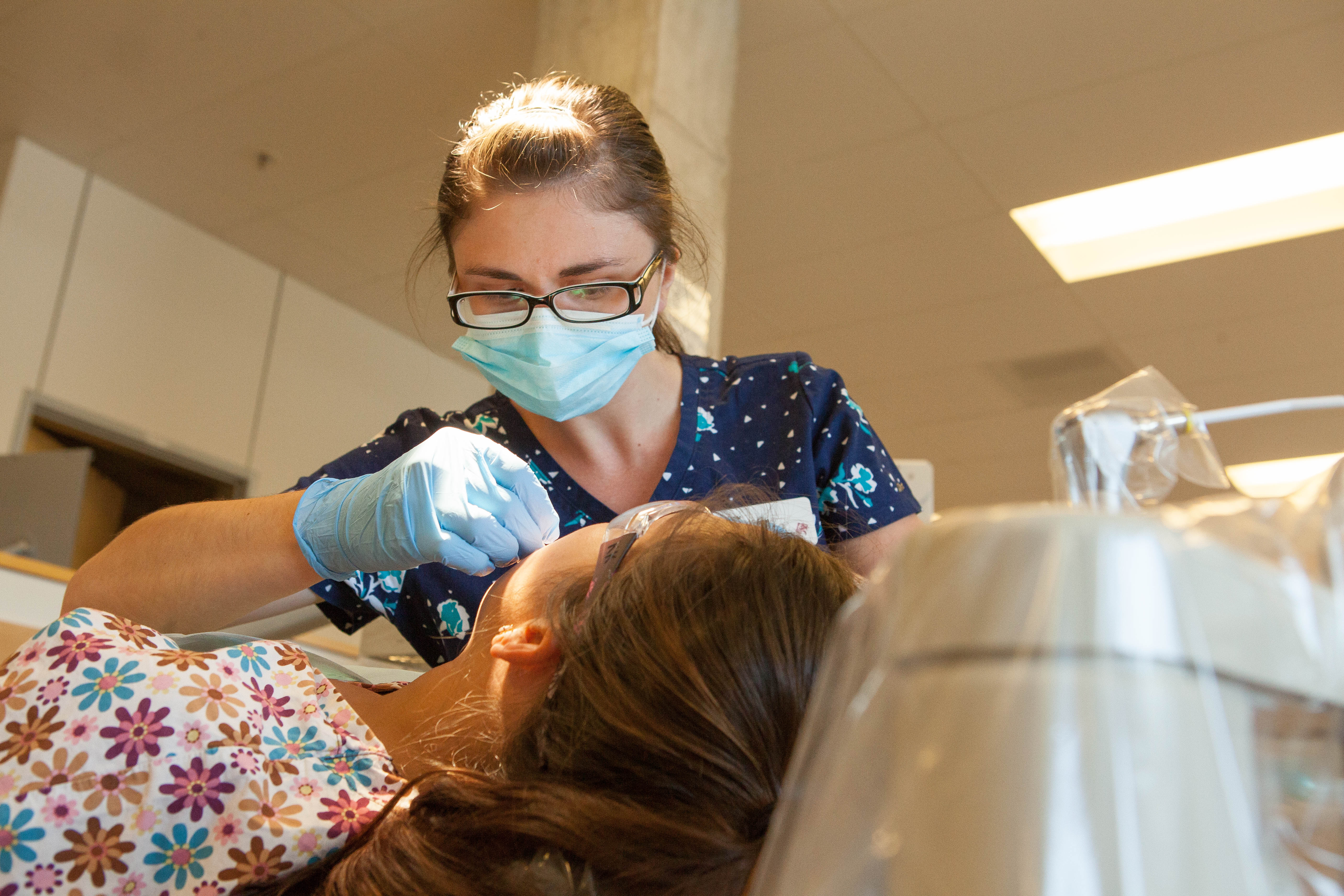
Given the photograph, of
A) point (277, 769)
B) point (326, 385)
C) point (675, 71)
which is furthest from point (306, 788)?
point (326, 385)

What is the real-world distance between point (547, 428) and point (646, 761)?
88 cm

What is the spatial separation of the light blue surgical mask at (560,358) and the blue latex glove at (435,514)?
0.22 metres

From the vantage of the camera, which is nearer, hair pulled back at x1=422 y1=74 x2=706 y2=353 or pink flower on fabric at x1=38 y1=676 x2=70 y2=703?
pink flower on fabric at x1=38 y1=676 x2=70 y2=703

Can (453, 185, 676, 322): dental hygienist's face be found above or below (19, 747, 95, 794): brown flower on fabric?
above

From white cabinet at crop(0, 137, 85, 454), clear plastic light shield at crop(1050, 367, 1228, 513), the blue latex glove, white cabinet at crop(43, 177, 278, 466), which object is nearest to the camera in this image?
clear plastic light shield at crop(1050, 367, 1228, 513)

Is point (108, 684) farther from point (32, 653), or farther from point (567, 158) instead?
point (567, 158)

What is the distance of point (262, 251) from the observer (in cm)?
468

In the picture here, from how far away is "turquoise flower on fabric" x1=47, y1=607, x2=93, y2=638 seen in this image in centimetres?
84

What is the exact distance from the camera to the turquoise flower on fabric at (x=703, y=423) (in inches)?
58.0

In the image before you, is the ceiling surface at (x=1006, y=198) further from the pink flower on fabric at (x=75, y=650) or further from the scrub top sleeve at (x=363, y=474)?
the pink flower on fabric at (x=75, y=650)

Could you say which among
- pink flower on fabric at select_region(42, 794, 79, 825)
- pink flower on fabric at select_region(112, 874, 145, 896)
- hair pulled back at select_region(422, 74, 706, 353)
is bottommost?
pink flower on fabric at select_region(112, 874, 145, 896)

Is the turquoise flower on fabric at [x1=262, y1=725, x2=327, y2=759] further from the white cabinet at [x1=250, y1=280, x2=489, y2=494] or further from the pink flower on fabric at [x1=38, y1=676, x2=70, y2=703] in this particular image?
the white cabinet at [x1=250, y1=280, x2=489, y2=494]

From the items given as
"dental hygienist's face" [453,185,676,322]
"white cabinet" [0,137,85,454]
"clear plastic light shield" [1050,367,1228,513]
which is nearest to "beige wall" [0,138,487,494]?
"white cabinet" [0,137,85,454]

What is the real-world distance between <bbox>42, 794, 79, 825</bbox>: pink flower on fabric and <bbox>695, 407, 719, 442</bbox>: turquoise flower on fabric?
0.89m
